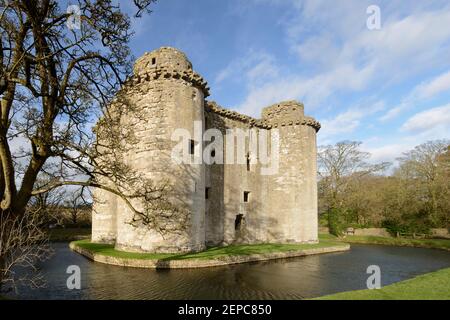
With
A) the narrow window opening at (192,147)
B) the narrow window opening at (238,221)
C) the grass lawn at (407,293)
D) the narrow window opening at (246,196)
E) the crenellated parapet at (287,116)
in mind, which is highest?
the crenellated parapet at (287,116)

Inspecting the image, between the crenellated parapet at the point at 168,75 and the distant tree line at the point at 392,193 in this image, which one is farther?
the distant tree line at the point at 392,193

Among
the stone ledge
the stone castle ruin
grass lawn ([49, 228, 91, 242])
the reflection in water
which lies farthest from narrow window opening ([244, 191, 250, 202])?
grass lawn ([49, 228, 91, 242])

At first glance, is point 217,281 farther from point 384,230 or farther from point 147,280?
point 384,230

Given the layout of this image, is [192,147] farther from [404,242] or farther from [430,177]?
[430,177]

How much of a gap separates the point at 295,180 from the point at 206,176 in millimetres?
7353

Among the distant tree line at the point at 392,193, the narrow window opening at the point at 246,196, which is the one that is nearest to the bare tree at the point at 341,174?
the distant tree line at the point at 392,193

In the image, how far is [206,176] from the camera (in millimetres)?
19109

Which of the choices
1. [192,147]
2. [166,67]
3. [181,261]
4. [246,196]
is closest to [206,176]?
[192,147]

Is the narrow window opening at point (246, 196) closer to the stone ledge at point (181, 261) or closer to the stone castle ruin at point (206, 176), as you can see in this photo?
the stone castle ruin at point (206, 176)

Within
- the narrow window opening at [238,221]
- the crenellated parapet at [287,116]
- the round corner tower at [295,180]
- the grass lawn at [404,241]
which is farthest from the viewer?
the grass lawn at [404,241]

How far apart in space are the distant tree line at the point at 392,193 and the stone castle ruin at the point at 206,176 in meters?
12.4

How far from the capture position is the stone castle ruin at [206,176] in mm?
15188
